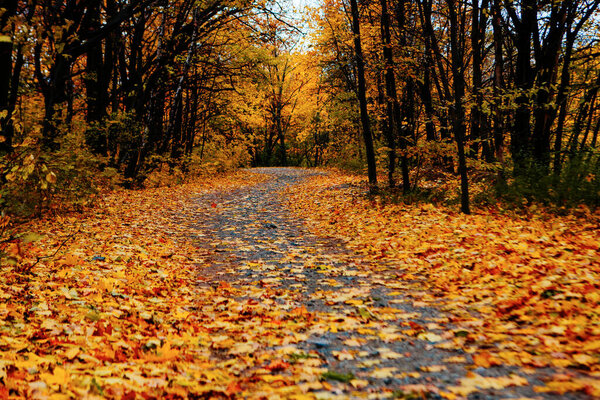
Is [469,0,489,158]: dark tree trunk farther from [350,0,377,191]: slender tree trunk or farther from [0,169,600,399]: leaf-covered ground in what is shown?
[350,0,377,191]: slender tree trunk

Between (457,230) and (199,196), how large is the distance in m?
10.4

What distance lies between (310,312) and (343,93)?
55.5 feet

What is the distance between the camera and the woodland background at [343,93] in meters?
7.82

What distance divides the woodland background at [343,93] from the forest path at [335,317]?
2768mm

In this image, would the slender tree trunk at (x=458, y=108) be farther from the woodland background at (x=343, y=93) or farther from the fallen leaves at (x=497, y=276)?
the fallen leaves at (x=497, y=276)

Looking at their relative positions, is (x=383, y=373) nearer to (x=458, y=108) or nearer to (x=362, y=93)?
(x=458, y=108)

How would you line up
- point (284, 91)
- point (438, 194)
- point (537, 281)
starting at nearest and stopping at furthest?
point (537, 281)
point (438, 194)
point (284, 91)

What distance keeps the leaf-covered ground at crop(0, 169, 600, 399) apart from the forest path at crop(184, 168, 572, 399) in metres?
0.02

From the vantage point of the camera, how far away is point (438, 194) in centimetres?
1074

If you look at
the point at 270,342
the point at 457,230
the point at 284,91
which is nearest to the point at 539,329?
the point at 270,342

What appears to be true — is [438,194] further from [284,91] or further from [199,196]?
[284,91]

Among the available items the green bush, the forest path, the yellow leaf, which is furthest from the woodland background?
the yellow leaf

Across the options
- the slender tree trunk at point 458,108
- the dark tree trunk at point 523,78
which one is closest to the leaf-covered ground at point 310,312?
the slender tree trunk at point 458,108

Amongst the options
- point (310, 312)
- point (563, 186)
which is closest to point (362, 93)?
point (563, 186)
